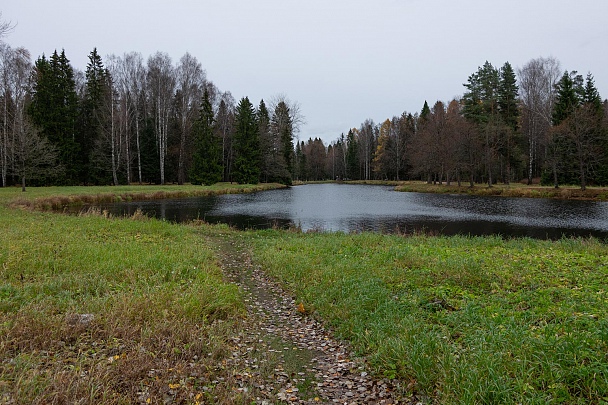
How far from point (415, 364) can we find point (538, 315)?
2.59 meters

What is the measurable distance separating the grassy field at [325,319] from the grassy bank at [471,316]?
0.07ft

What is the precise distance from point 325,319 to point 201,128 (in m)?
48.6

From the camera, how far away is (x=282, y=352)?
561cm

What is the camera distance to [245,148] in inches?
2279

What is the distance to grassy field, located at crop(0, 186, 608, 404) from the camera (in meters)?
4.00

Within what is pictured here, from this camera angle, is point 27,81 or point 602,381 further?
point 27,81

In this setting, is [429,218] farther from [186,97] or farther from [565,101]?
[186,97]

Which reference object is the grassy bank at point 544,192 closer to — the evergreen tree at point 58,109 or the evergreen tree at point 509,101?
the evergreen tree at point 509,101

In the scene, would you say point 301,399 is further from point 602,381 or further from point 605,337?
point 605,337

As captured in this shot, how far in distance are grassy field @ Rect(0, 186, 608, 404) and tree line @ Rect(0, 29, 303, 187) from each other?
33376 millimetres

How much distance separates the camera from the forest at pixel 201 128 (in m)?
39.3

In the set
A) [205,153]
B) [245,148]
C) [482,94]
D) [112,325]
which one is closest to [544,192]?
[482,94]

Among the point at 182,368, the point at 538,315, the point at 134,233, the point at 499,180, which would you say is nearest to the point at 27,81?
the point at 134,233

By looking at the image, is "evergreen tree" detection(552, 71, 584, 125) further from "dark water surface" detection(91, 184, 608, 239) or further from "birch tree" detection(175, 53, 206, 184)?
"birch tree" detection(175, 53, 206, 184)
